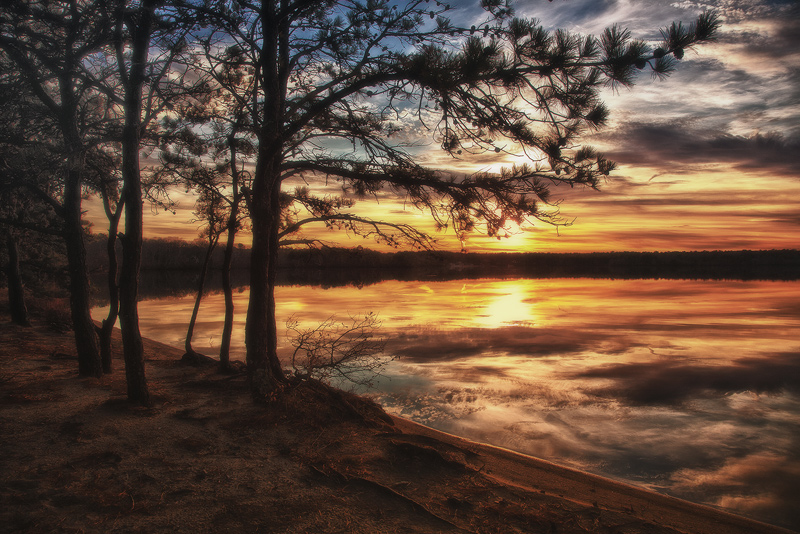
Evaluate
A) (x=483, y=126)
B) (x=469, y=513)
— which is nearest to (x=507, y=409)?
(x=469, y=513)

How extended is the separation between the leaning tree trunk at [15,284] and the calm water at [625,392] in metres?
4.89

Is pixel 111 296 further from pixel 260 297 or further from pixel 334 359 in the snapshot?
pixel 334 359

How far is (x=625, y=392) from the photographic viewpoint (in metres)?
10.8

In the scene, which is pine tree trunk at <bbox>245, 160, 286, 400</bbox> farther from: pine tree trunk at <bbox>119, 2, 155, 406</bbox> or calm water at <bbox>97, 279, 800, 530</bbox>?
calm water at <bbox>97, 279, 800, 530</bbox>

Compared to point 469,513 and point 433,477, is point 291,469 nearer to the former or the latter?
point 433,477

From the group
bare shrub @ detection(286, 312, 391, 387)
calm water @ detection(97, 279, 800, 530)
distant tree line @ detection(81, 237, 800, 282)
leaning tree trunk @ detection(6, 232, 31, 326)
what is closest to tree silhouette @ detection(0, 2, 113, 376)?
bare shrub @ detection(286, 312, 391, 387)

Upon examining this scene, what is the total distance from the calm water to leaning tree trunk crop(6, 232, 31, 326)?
4.89 metres

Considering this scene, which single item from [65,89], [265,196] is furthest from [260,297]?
[65,89]

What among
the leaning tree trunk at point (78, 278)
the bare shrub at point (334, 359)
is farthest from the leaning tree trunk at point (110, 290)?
the bare shrub at point (334, 359)

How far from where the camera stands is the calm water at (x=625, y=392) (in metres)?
6.87

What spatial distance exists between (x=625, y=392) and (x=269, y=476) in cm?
898

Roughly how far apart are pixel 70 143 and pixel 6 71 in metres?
1.49

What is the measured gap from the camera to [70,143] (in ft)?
21.9

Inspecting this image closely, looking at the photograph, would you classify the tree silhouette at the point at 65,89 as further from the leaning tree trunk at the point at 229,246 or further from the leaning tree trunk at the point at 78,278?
the leaning tree trunk at the point at 229,246
